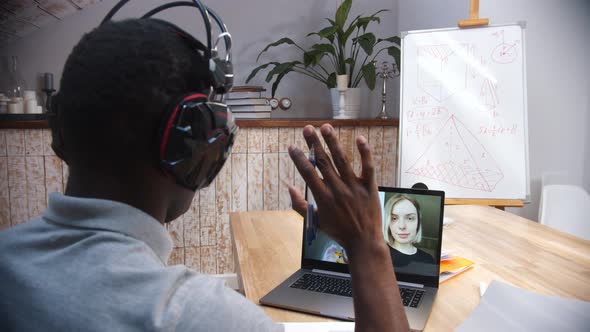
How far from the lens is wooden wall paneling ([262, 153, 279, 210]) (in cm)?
271

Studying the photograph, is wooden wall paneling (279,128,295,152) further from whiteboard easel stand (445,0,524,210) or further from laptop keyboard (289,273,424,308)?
laptop keyboard (289,273,424,308)

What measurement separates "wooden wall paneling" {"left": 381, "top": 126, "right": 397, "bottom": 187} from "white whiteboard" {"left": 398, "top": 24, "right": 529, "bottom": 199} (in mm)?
476

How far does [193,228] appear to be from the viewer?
8.83 ft

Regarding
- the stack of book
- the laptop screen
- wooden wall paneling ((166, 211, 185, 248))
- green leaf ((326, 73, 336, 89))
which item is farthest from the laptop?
green leaf ((326, 73, 336, 89))

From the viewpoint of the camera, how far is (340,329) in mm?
862

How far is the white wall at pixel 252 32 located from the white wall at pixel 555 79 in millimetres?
957

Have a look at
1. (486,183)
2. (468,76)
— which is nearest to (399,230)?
(486,183)

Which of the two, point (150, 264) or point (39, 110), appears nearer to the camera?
point (150, 264)

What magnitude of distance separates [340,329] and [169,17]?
2.72 metres

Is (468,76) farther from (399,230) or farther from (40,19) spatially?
(40,19)

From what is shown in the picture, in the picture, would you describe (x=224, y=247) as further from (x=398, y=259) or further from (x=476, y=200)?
(x=398, y=259)

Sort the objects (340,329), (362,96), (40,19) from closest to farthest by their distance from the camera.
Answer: (340,329), (40,19), (362,96)

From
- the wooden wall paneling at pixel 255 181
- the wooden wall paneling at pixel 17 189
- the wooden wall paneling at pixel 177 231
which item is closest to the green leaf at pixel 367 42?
the wooden wall paneling at pixel 255 181

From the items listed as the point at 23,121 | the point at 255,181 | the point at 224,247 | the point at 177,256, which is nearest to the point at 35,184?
the point at 23,121
